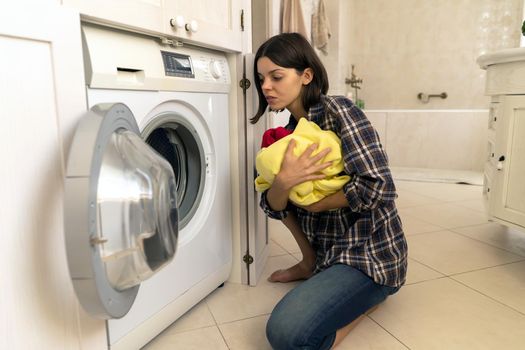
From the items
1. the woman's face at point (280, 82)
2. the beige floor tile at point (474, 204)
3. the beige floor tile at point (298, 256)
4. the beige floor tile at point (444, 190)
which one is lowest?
the beige floor tile at point (298, 256)

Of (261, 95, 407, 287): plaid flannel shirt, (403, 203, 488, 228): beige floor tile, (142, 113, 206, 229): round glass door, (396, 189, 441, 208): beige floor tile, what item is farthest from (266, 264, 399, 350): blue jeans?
(396, 189, 441, 208): beige floor tile

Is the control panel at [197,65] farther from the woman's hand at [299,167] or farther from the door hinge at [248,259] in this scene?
the door hinge at [248,259]

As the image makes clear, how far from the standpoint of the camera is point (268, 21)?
2445 millimetres

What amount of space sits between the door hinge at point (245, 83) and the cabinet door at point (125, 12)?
38cm

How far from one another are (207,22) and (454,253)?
4.33 feet

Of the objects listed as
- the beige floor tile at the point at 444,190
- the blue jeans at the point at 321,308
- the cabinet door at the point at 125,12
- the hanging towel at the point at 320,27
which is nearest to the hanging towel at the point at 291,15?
the hanging towel at the point at 320,27

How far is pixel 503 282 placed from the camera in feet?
4.55

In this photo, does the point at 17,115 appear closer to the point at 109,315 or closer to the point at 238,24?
the point at 109,315

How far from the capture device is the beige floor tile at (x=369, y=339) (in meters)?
1.03

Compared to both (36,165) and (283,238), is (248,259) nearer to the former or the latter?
(283,238)

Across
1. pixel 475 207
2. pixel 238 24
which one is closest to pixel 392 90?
pixel 475 207

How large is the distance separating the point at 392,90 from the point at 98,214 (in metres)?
4.05

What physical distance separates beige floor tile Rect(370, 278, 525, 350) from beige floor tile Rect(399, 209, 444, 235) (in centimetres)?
60

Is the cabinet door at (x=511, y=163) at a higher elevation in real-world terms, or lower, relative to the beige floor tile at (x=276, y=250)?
higher
